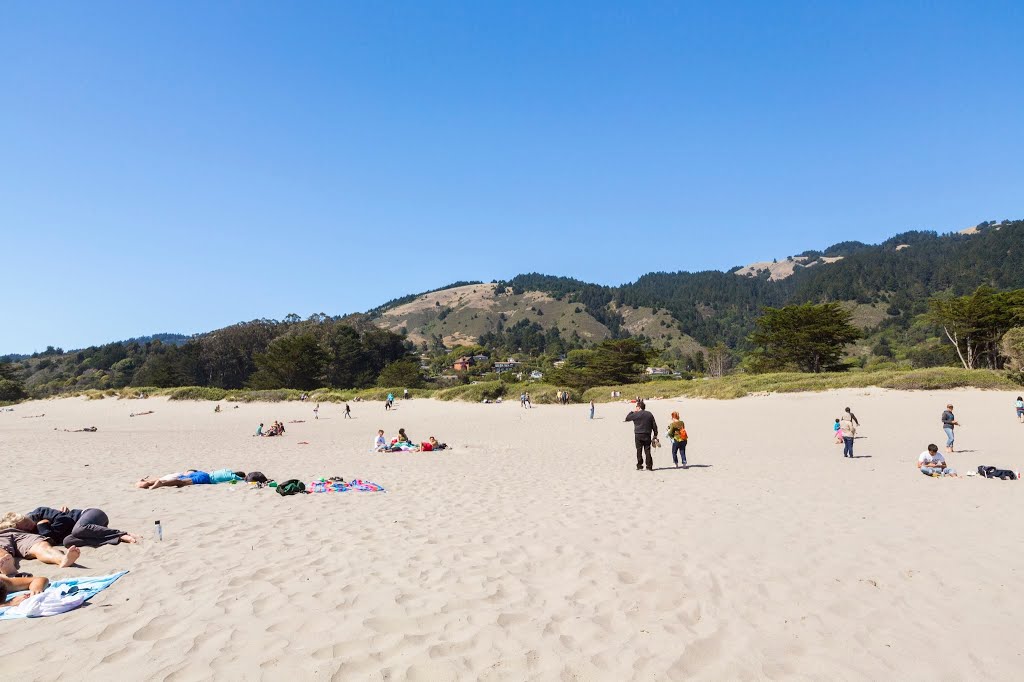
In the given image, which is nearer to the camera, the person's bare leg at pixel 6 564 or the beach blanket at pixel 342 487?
the person's bare leg at pixel 6 564

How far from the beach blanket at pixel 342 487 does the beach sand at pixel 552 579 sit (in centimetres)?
46

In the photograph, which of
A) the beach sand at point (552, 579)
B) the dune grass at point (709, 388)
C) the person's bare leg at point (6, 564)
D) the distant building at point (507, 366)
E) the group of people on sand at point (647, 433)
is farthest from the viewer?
the distant building at point (507, 366)

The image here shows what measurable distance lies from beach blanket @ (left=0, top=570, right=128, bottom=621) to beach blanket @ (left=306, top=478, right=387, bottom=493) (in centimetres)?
504

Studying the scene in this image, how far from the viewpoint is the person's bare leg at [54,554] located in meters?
5.48

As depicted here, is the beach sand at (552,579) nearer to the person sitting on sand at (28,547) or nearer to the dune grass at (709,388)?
the person sitting on sand at (28,547)

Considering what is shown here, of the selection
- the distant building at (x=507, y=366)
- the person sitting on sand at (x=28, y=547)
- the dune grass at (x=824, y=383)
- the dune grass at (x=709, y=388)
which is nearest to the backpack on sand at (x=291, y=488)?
the person sitting on sand at (x=28, y=547)

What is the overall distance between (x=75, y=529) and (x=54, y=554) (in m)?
0.47

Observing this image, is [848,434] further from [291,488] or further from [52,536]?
[52,536]

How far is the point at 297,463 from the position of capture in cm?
1489

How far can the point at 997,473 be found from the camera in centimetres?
1027

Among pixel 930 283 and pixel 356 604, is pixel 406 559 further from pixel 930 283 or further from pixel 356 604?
pixel 930 283

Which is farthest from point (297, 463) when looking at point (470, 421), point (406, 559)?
point (470, 421)

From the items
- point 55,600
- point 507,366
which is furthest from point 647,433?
point 507,366

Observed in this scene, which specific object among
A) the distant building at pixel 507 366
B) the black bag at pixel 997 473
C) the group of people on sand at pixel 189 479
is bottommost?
the black bag at pixel 997 473
